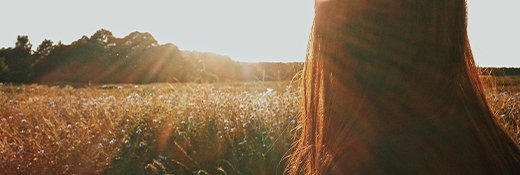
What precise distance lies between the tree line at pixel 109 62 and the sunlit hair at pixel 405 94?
22087 millimetres

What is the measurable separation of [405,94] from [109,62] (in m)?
32.6

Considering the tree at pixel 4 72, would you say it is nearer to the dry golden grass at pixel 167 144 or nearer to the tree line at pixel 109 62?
the tree line at pixel 109 62

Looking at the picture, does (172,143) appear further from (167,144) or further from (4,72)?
(4,72)

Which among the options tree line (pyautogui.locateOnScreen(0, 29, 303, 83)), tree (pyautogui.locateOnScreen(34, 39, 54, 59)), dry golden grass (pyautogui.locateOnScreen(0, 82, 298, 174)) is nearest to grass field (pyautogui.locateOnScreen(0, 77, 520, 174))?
dry golden grass (pyautogui.locateOnScreen(0, 82, 298, 174))

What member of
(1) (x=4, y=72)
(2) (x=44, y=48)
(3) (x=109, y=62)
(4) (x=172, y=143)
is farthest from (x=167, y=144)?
(2) (x=44, y=48)

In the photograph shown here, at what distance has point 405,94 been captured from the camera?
1.00 metres

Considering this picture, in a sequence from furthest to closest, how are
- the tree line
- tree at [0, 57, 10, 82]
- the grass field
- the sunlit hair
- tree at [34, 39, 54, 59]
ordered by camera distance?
1. tree at [34, 39, 54, 59]
2. tree at [0, 57, 10, 82]
3. the tree line
4. the grass field
5. the sunlit hair

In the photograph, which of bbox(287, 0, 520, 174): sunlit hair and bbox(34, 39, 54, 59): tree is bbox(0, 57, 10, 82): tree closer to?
bbox(34, 39, 54, 59): tree

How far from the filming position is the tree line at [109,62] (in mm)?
25156

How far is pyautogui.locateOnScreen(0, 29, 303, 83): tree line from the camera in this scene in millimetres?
25156

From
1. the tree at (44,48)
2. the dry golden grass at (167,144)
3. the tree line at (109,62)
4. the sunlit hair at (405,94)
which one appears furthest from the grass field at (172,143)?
the tree at (44,48)

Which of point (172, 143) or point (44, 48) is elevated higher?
point (44, 48)

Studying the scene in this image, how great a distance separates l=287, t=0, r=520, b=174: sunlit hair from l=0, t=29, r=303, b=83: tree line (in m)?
22.1

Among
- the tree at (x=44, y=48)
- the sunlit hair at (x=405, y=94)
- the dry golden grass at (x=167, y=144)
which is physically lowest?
the dry golden grass at (x=167, y=144)
